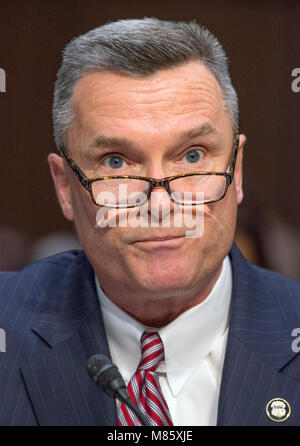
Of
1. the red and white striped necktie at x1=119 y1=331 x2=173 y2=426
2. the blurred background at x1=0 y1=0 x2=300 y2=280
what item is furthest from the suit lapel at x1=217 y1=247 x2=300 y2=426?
the blurred background at x1=0 y1=0 x2=300 y2=280

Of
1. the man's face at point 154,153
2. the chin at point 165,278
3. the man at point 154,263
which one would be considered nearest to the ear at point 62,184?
the man at point 154,263

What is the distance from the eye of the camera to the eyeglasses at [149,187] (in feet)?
4.91

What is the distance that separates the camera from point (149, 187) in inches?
58.5

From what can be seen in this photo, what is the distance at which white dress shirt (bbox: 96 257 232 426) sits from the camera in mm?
1597

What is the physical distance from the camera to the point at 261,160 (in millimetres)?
3164

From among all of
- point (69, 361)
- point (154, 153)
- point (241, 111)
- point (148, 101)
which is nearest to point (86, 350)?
point (69, 361)

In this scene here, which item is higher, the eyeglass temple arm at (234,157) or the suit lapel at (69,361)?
the eyeglass temple arm at (234,157)

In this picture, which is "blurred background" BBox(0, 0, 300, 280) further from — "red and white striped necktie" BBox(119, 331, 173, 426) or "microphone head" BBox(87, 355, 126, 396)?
"microphone head" BBox(87, 355, 126, 396)

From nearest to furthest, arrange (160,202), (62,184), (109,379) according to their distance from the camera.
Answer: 1. (109,379)
2. (160,202)
3. (62,184)

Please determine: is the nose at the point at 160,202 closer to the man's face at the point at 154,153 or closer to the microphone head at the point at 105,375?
the man's face at the point at 154,153

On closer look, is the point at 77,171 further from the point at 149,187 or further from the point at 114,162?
the point at 149,187

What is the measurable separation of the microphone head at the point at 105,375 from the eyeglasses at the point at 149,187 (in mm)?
395

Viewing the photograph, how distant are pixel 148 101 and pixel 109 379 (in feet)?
2.08

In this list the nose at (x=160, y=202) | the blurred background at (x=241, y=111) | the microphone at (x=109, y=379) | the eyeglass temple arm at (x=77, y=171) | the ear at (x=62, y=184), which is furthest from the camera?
the blurred background at (x=241, y=111)
